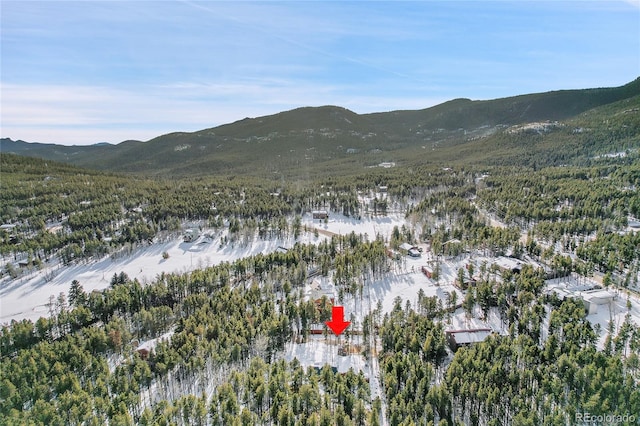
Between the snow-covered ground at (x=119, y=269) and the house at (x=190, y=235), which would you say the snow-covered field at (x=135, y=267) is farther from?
the house at (x=190, y=235)

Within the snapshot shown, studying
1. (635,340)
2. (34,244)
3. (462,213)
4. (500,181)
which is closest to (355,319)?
(635,340)

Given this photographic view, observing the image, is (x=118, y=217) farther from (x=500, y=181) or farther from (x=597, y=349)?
(x=500, y=181)

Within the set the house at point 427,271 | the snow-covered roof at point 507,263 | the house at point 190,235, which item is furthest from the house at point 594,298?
the house at point 190,235

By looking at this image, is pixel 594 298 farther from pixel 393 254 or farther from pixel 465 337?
pixel 393 254

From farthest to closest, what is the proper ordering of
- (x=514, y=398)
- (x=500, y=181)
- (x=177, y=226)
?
(x=500, y=181) → (x=177, y=226) → (x=514, y=398)
